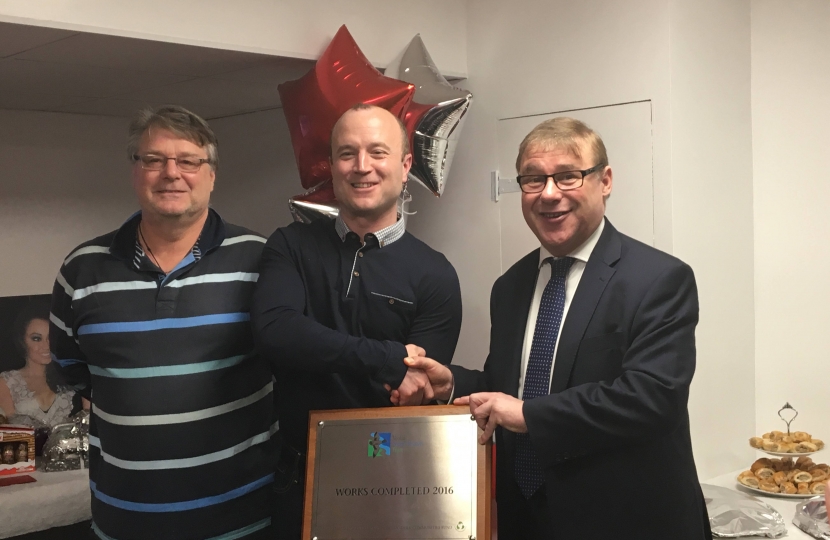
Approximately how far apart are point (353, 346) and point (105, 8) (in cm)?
116

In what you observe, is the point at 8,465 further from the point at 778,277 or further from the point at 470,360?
the point at 778,277

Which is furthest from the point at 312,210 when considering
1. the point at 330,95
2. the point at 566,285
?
the point at 566,285

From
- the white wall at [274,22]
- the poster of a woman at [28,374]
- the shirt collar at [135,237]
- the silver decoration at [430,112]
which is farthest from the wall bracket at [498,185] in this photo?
the poster of a woman at [28,374]

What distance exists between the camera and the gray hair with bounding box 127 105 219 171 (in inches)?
79.1

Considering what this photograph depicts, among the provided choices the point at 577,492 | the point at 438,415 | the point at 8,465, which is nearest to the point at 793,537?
the point at 577,492

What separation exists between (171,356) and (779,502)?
1.96m

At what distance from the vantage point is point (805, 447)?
2611 mm

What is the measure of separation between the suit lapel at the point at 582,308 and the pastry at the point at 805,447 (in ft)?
4.40

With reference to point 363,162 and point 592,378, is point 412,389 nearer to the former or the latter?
point 592,378

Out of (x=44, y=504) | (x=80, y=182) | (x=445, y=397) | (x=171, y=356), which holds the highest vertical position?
(x=80, y=182)

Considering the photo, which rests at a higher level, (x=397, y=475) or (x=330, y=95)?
(x=330, y=95)

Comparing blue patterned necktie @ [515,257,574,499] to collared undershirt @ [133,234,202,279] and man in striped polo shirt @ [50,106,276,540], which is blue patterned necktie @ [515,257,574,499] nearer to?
man in striped polo shirt @ [50,106,276,540]

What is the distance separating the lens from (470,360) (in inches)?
124

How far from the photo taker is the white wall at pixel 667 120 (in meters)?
2.52
